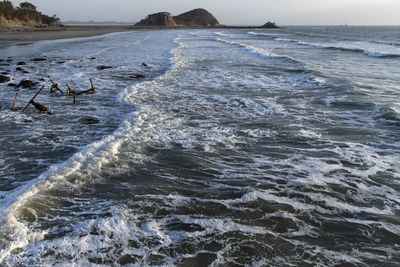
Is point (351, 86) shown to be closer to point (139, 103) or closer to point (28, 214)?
point (139, 103)

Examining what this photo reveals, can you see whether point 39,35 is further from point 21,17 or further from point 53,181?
point 53,181

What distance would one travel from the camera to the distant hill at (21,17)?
62088 millimetres

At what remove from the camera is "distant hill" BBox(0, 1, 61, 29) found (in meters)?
62.1

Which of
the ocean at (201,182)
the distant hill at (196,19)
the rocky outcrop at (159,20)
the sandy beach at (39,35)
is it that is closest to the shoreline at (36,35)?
the sandy beach at (39,35)

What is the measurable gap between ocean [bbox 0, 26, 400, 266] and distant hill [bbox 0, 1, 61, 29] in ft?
201

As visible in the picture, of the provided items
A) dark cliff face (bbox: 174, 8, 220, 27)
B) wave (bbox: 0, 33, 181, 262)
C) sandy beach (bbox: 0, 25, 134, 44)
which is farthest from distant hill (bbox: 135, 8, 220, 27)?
wave (bbox: 0, 33, 181, 262)

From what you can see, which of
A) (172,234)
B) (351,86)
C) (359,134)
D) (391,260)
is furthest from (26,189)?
(351,86)

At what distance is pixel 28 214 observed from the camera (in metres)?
4.04

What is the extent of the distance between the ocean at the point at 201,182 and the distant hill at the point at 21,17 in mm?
61217

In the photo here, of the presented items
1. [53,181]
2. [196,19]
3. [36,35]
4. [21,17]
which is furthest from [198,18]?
[53,181]

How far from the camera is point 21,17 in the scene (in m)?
72.4

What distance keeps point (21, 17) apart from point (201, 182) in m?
84.7

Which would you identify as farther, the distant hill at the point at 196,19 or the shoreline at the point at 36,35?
the distant hill at the point at 196,19

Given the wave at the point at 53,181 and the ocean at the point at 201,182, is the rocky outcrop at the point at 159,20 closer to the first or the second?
the ocean at the point at 201,182
